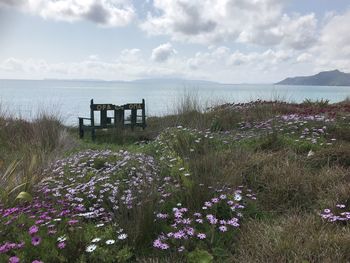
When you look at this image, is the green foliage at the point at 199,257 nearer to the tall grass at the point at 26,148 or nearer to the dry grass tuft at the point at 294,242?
the dry grass tuft at the point at 294,242

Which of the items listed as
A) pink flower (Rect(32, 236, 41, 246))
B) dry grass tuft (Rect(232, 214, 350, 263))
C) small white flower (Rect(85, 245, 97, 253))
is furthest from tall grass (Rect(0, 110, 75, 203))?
dry grass tuft (Rect(232, 214, 350, 263))

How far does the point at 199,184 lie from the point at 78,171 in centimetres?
201

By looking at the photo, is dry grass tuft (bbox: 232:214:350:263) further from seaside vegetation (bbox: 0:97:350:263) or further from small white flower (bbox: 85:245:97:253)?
small white flower (bbox: 85:245:97:253)

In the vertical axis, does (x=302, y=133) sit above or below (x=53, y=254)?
above

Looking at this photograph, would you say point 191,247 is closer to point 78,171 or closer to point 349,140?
point 78,171

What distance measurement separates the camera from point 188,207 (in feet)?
13.5

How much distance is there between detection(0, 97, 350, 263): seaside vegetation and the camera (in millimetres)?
3227

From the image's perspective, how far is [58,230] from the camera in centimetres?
351

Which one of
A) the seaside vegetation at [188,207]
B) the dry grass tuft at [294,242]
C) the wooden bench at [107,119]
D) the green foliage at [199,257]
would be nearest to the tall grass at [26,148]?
the seaside vegetation at [188,207]

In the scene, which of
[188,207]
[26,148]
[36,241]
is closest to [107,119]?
[26,148]

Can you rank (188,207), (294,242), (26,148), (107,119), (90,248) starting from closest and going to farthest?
(90,248)
(294,242)
(188,207)
(26,148)
(107,119)

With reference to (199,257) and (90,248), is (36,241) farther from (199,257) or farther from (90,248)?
(199,257)

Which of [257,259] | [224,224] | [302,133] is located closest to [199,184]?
[224,224]

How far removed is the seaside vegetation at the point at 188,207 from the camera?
323cm
